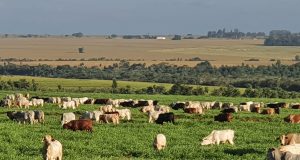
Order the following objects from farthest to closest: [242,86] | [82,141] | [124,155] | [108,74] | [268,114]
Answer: [108,74], [242,86], [268,114], [82,141], [124,155]

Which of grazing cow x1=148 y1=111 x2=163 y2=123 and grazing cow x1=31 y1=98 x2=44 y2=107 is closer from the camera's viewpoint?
grazing cow x1=148 y1=111 x2=163 y2=123

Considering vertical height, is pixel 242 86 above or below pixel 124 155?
below

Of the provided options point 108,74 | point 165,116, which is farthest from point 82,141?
point 108,74

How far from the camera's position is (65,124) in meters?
27.9

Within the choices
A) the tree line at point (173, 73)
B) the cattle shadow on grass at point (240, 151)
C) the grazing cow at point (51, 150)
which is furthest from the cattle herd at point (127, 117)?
the tree line at point (173, 73)

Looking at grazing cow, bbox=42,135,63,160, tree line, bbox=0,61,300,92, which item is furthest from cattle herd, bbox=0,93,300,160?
tree line, bbox=0,61,300,92

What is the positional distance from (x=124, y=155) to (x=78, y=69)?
8887 centimetres

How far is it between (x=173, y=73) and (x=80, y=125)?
84.5m

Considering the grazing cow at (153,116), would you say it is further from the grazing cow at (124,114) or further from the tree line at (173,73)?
the tree line at (173,73)

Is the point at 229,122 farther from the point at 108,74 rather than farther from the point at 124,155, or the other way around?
the point at 108,74

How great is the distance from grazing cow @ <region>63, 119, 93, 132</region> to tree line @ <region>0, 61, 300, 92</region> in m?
59.6

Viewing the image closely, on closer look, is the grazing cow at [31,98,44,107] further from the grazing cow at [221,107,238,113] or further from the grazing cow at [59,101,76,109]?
the grazing cow at [221,107,238,113]

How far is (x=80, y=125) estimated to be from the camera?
2753 cm

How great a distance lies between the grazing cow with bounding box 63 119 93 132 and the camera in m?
27.3
